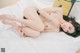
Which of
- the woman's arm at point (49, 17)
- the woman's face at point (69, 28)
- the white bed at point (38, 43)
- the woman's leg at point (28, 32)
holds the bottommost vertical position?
the white bed at point (38, 43)

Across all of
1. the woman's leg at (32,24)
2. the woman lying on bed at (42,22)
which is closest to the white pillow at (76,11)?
the woman lying on bed at (42,22)

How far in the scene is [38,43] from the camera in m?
1.44

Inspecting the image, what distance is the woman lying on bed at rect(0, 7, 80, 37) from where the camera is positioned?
1.49 m

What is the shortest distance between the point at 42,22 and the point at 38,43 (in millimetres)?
278

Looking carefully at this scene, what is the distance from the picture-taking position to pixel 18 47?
1.37 metres

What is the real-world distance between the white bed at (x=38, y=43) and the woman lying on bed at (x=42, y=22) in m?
0.06

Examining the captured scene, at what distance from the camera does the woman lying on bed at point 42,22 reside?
4.89 ft

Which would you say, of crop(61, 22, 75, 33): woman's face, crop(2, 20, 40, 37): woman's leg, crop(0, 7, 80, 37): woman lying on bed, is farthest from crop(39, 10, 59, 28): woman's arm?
crop(2, 20, 40, 37): woman's leg

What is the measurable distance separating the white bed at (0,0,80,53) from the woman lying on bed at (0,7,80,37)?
0.06 meters

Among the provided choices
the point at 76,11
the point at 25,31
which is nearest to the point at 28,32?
the point at 25,31

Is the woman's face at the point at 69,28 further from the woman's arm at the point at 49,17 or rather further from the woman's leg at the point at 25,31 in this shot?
the woman's leg at the point at 25,31

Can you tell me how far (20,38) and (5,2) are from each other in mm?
930

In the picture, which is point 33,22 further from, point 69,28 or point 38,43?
point 69,28

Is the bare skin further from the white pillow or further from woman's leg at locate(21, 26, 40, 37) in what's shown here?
the white pillow
